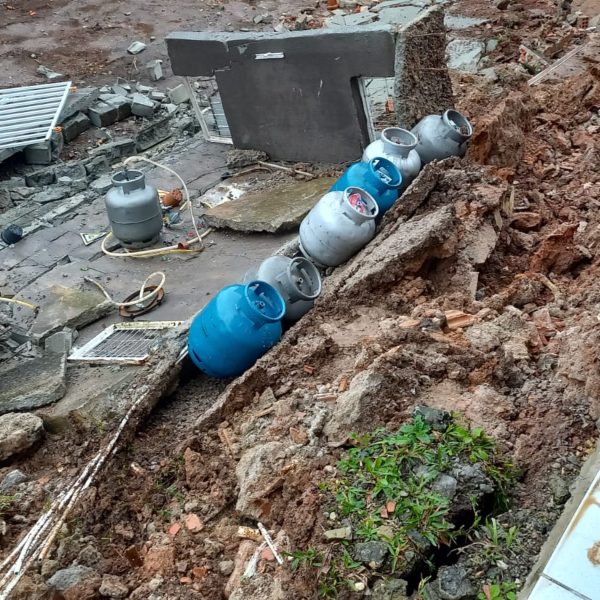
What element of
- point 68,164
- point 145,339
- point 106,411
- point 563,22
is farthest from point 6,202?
point 563,22

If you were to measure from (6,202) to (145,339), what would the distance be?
5131mm

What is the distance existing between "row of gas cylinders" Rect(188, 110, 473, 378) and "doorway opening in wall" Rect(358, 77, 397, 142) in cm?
85

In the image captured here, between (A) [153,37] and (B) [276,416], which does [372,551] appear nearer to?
(B) [276,416]

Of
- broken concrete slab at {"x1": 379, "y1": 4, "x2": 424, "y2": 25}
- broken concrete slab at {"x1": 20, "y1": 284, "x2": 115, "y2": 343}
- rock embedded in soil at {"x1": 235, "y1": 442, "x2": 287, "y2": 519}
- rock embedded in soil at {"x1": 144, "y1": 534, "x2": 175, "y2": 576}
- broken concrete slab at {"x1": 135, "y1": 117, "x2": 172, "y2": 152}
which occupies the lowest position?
broken concrete slab at {"x1": 135, "y1": 117, "x2": 172, "y2": 152}

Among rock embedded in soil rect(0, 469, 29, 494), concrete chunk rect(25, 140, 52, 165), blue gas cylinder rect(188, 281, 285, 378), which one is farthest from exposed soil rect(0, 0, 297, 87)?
rock embedded in soil rect(0, 469, 29, 494)

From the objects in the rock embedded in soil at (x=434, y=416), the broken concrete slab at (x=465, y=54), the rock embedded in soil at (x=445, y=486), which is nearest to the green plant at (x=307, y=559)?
the rock embedded in soil at (x=445, y=486)

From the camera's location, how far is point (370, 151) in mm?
7594

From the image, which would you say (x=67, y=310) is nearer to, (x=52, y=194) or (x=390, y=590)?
(x=52, y=194)

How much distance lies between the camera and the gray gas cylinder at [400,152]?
7.43 metres

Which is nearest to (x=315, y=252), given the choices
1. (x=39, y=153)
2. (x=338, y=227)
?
(x=338, y=227)

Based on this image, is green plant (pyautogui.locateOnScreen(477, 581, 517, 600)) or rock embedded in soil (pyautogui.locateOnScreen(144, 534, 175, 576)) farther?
rock embedded in soil (pyautogui.locateOnScreen(144, 534, 175, 576))

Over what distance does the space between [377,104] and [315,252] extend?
3.64m

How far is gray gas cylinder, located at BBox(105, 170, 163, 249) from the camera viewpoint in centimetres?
800

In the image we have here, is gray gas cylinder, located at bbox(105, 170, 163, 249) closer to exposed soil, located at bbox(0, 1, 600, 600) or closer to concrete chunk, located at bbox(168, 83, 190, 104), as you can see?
exposed soil, located at bbox(0, 1, 600, 600)
